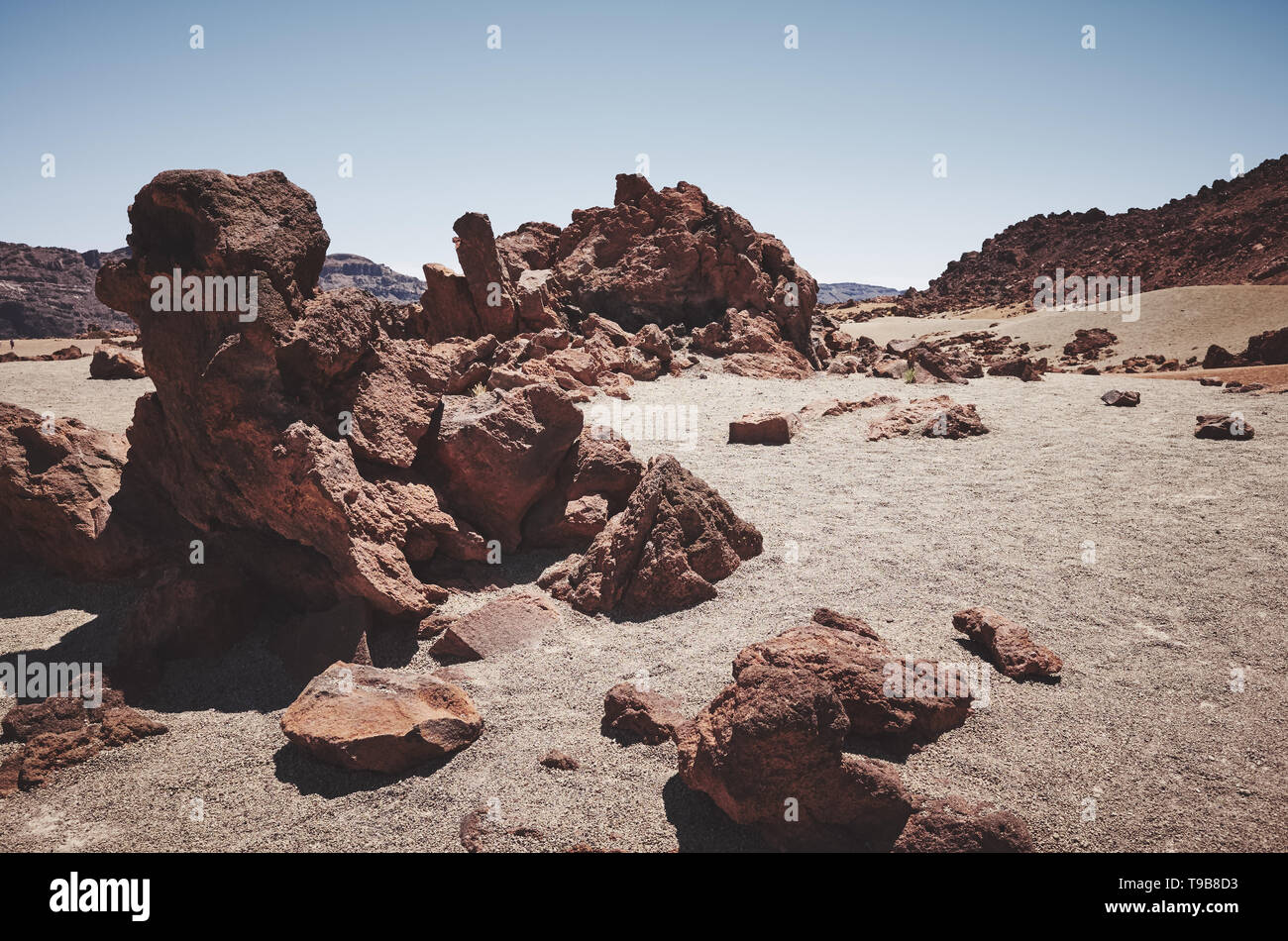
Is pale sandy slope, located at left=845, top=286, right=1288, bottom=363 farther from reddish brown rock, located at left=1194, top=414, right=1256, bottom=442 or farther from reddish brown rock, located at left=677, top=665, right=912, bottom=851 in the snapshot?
reddish brown rock, located at left=677, top=665, right=912, bottom=851

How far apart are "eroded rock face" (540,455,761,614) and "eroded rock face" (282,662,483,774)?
1777 millimetres

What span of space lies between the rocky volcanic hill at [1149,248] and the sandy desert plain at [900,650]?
3380 centimetres

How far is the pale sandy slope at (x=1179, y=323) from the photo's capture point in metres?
22.0

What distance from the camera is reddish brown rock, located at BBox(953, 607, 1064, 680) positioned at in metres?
4.81

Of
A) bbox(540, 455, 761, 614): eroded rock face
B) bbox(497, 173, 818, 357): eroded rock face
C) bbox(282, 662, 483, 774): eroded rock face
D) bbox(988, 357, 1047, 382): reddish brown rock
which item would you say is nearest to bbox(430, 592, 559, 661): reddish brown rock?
bbox(540, 455, 761, 614): eroded rock face

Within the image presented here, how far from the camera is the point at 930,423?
36.4ft

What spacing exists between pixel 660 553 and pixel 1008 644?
2.80 m

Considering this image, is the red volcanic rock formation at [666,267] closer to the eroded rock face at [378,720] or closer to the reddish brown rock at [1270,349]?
the reddish brown rock at [1270,349]

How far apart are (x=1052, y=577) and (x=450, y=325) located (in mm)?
13832

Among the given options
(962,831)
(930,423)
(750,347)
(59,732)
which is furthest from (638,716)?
(750,347)

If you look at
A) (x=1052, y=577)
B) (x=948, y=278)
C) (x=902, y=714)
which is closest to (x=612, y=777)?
(x=902, y=714)

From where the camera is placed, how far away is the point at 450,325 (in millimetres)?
16469

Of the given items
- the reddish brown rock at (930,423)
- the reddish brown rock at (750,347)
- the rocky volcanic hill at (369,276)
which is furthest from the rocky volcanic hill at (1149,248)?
the rocky volcanic hill at (369,276)
